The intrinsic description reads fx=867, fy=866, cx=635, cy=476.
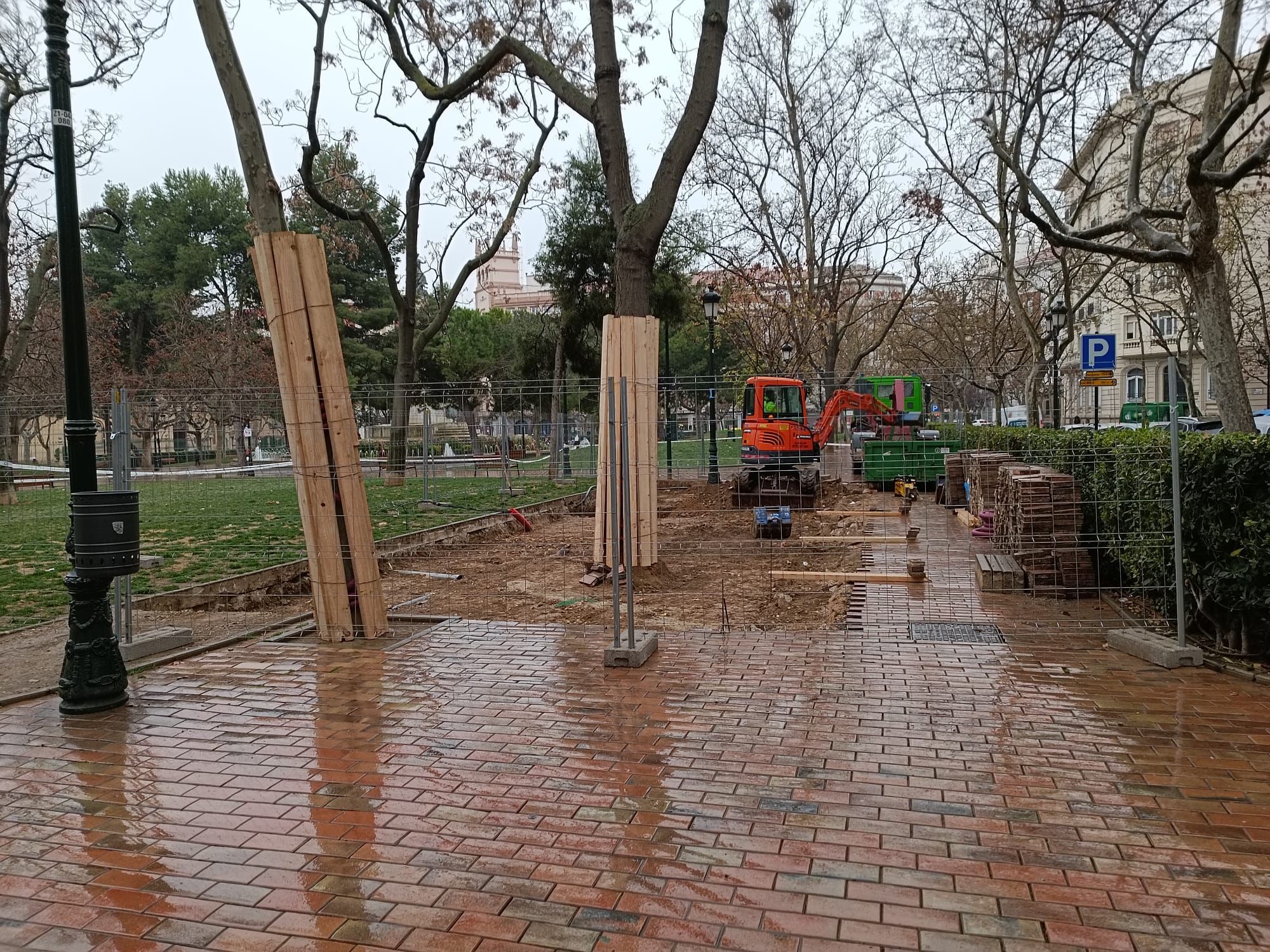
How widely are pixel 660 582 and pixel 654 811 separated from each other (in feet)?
20.1

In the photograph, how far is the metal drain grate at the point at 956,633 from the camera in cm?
680

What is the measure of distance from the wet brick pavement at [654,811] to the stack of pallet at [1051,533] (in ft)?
8.12

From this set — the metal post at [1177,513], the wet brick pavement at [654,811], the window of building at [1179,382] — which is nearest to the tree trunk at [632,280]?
the wet brick pavement at [654,811]

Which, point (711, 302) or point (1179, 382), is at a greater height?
point (711, 302)

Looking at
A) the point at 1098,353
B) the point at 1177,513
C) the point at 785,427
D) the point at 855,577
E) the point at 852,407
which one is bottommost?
the point at 855,577

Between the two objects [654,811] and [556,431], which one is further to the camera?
[556,431]

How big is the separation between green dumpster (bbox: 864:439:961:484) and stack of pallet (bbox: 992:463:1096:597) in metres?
10.6

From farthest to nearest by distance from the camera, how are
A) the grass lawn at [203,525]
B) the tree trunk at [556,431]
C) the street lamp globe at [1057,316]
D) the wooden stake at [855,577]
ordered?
the street lamp globe at [1057,316] < the wooden stake at [855,577] < the tree trunk at [556,431] < the grass lawn at [203,525]

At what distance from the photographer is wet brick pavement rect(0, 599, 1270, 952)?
2955mm

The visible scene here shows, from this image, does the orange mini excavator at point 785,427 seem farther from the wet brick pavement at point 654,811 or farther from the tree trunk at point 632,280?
the wet brick pavement at point 654,811

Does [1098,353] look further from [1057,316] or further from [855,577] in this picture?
[1057,316]

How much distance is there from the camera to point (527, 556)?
12141 millimetres

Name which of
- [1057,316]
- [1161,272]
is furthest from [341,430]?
[1161,272]

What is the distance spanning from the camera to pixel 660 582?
9930 millimetres
